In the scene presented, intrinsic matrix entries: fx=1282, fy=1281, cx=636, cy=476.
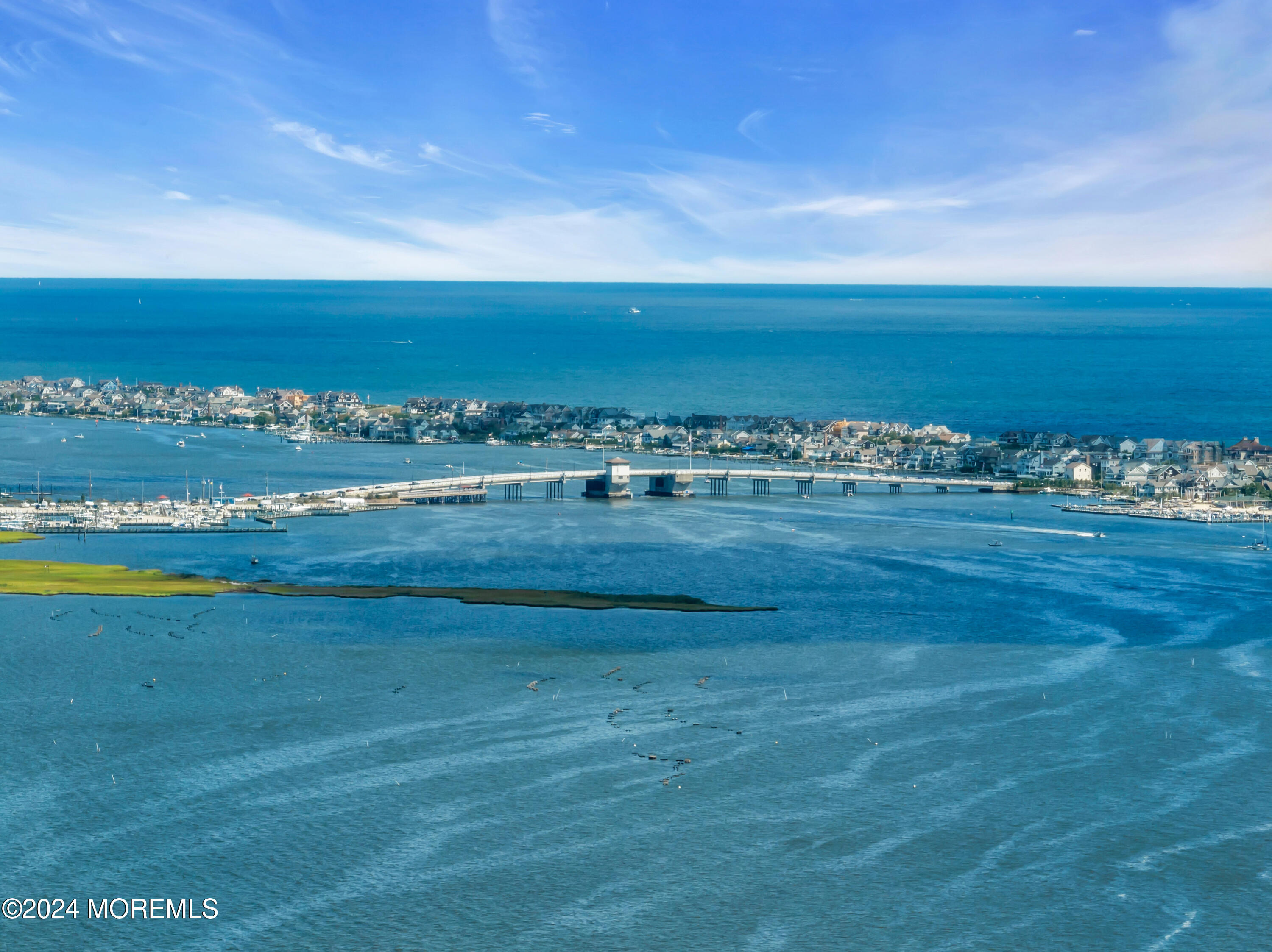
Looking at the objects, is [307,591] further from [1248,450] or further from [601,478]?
[1248,450]

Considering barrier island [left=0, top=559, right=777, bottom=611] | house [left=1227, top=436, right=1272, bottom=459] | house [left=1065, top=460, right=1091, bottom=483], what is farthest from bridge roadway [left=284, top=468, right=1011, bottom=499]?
barrier island [left=0, top=559, right=777, bottom=611]

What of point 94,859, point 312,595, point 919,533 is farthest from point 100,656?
point 919,533

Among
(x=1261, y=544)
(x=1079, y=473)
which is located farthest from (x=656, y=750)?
(x=1079, y=473)

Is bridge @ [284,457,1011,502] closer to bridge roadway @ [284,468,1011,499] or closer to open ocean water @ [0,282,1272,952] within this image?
bridge roadway @ [284,468,1011,499]

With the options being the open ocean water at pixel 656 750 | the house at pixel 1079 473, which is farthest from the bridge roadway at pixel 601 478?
the open ocean water at pixel 656 750

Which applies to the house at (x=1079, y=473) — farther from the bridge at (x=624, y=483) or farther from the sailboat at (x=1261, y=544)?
→ the sailboat at (x=1261, y=544)
